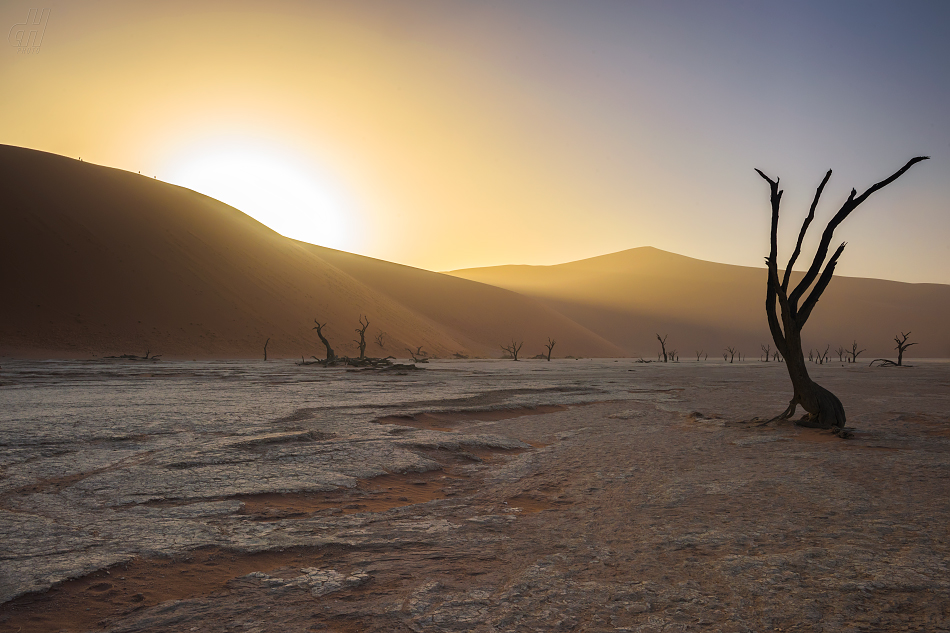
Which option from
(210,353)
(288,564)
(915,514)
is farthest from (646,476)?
(210,353)

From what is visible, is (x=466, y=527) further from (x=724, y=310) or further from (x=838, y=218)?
(x=724, y=310)

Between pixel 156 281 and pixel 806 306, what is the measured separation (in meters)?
40.2

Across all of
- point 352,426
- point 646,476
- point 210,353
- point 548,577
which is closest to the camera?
point 548,577

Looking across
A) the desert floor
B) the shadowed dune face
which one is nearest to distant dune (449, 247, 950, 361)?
the shadowed dune face

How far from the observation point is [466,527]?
3.35m

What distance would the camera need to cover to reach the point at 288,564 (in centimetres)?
277

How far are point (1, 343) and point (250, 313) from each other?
46.6 feet

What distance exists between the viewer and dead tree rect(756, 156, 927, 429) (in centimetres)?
700

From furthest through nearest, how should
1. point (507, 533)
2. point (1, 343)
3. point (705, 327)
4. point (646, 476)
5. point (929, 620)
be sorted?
point (705, 327)
point (1, 343)
point (646, 476)
point (507, 533)
point (929, 620)

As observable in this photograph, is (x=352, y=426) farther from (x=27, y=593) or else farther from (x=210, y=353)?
(x=210, y=353)

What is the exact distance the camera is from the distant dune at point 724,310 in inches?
3196

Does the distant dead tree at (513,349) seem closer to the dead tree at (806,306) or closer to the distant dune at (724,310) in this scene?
the distant dune at (724,310)

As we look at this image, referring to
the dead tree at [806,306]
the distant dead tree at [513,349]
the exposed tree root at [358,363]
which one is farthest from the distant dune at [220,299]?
the dead tree at [806,306]

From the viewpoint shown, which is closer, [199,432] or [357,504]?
[357,504]
